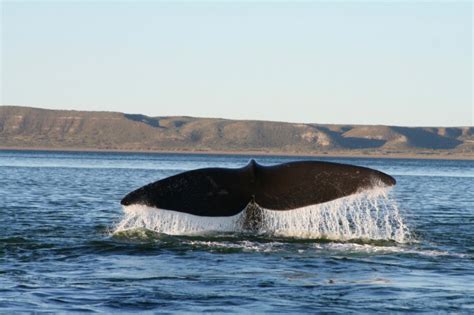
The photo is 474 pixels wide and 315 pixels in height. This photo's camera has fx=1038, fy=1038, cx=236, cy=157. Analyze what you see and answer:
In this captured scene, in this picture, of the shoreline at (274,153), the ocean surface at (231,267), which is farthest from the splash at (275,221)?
the shoreline at (274,153)

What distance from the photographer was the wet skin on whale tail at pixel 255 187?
11508 mm

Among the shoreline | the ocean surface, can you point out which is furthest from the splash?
the shoreline

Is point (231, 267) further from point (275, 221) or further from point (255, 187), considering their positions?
point (275, 221)

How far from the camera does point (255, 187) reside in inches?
475

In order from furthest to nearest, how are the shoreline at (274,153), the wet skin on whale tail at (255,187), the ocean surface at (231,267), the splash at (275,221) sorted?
the shoreline at (274,153) < the splash at (275,221) < the wet skin on whale tail at (255,187) < the ocean surface at (231,267)

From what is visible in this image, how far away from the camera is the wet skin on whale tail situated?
11508 mm

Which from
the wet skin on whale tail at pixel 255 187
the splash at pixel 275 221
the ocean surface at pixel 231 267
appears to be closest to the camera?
the ocean surface at pixel 231 267

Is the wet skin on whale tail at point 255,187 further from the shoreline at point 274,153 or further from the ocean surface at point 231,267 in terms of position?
the shoreline at point 274,153

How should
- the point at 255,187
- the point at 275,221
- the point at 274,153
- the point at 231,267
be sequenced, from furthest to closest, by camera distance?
the point at 274,153
the point at 275,221
the point at 255,187
the point at 231,267

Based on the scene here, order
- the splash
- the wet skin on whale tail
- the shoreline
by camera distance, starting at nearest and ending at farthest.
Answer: the wet skin on whale tail
the splash
the shoreline

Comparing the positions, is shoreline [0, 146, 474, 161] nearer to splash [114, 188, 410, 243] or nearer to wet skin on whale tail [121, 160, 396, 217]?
splash [114, 188, 410, 243]

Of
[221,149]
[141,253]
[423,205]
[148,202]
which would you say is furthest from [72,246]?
[221,149]

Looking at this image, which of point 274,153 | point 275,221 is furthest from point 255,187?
point 274,153

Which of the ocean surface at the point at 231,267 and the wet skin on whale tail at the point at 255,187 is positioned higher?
the wet skin on whale tail at the point at 255,187
